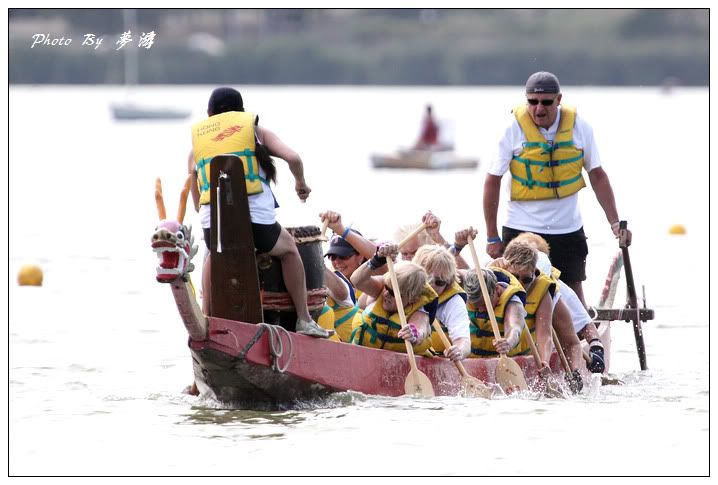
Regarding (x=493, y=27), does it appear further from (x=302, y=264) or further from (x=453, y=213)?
(x=302, y=264)

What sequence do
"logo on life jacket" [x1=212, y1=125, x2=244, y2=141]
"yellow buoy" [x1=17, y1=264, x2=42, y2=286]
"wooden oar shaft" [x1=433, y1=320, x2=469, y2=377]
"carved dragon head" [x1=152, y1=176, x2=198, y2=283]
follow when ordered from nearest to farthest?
"carved dragon head" [x1=152, y1=176, x2=198, y2=283], "logo on life jacket" [x1=212, y1=125, x2=244, y2=141], "wooden oar shaft" [x1=433, y1=320, x2=469, y2=377], "yellow buoy" [x1=17, y1=264, x2=42, y2=286]

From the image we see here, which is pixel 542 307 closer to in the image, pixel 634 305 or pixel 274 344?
pixel 634 305

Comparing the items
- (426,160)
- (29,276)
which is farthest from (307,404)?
(426,160)

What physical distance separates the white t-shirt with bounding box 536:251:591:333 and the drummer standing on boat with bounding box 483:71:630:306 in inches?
11.1

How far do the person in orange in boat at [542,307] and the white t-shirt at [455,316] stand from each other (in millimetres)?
491

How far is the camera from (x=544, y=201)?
9.71 metres

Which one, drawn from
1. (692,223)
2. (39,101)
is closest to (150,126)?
(39,101)

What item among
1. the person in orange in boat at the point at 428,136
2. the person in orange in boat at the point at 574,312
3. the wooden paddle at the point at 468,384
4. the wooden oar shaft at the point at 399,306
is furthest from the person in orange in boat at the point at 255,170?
the person in orange in boat at the point at 428,136

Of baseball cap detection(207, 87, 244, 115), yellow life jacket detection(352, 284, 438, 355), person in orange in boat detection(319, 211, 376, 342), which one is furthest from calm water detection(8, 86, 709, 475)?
baseball cap detection(207, 87, 244, 115)

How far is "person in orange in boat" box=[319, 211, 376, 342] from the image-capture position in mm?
9047

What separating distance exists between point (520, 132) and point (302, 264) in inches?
80.1

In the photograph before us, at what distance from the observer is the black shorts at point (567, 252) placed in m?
9.77

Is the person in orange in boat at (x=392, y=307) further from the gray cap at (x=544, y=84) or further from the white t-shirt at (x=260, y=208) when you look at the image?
the gray cap at (x=544, y=84)

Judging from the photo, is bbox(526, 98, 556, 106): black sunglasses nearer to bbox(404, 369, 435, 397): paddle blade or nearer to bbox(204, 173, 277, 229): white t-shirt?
bbox(404, 369, 435, 397): paddle blade
